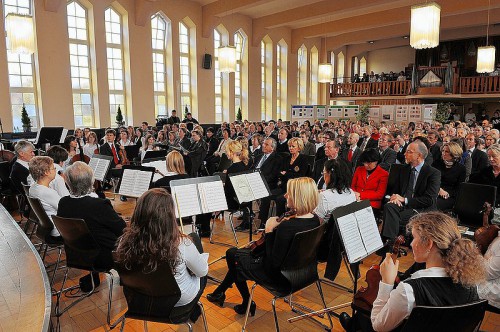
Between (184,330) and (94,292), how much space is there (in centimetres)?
116

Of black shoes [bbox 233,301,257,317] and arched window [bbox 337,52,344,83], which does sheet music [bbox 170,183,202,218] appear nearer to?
black shoes [bbox 233,301,257,317]

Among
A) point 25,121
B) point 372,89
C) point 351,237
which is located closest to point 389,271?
point 351,237

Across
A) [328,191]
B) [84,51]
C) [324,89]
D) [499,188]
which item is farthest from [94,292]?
[324,89]

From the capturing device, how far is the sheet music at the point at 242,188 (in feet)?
13.7

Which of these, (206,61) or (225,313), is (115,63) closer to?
(206,61)

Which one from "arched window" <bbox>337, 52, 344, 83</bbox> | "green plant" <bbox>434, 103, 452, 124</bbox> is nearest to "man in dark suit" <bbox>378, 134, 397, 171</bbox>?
"green plant" <bbox>434, 103, 452, 124</bbox>

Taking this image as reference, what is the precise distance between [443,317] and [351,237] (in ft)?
3.45

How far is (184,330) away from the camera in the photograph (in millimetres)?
2963

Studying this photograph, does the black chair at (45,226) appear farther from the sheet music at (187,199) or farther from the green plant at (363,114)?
the green plant at (363,114)

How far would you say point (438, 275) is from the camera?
171 centimetres

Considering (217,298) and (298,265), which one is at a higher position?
(298,265)

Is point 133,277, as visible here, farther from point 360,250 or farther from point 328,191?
point 328,191

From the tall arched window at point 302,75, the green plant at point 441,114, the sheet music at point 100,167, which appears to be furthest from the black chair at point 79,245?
the tall arched window at point 302,75

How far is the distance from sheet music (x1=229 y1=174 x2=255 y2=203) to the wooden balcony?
612 inches
